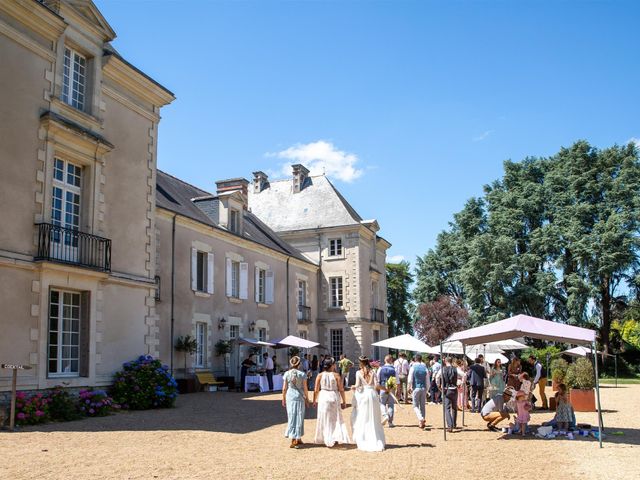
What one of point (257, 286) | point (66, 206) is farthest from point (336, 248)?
point (66, 206)

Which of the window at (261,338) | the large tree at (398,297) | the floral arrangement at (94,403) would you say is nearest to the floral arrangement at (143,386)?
the floral arrangement at (94,403)

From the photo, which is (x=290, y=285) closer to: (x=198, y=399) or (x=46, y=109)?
(x=198, y=399)

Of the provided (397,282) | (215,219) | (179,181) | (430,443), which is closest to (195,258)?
(215,219)

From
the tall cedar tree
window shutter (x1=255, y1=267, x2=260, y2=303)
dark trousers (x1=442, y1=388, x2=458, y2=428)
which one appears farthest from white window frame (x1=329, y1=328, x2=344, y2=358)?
dark trousers (x1=442, y1=388, x2=458, y2=428)

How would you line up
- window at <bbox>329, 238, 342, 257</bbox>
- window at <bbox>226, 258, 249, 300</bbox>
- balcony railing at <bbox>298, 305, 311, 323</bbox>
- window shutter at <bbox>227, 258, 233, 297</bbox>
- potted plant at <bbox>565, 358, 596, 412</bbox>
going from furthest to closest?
window at <bbox>329, 238, 342, 257</bbox>, balcony railing at <bbox>298, 305, 311, 323</bbox>, window at <bbox>226, 258, 249, 300</bbox>, window shutter at <bbox>227, 258, 233, 297</bbox>, potted plant at <bbox>565, 358, 596, 412</bbox>

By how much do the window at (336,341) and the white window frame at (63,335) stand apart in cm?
2099

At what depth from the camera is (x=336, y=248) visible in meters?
33.7

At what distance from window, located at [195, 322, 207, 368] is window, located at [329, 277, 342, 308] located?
12.1m

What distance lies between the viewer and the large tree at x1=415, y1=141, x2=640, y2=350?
103 feet

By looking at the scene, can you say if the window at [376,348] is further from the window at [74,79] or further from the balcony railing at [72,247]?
the window at [74,79]

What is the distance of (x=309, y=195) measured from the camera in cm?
3578

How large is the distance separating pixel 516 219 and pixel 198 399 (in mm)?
23007

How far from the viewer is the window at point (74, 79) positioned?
44.7 feet

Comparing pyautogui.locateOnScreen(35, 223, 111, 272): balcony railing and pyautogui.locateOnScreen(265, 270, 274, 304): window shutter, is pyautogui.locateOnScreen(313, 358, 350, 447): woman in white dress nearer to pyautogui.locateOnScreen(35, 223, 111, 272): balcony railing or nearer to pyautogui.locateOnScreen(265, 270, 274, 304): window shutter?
pyautogui.locateOnScreen(35, 223, 111, 272): balcony railing
